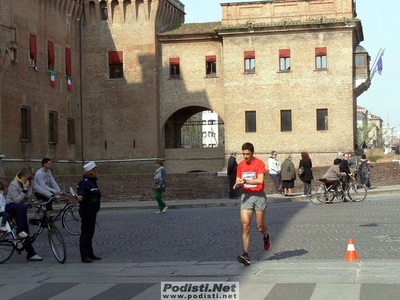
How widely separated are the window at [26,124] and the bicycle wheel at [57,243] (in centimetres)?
3123

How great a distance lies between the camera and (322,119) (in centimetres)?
4997

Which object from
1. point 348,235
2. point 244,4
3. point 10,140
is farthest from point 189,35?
point 348,235

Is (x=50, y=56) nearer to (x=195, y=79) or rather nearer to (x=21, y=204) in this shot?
(x=195, y=79)

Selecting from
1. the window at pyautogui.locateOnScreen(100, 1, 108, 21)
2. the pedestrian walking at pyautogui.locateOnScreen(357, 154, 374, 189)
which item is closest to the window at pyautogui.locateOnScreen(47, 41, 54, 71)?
the window at pyautogui.locateOnScreen(100, 1, 108, 21)

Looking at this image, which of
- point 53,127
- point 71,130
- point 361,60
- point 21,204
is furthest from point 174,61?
point 21,204

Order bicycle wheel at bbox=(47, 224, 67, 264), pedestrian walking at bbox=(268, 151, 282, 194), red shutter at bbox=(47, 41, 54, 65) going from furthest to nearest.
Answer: red shutter at bbox=(47, 41, 54, 65) < pedestrian walking at bbox=(268, 151, 282, 194) < bicycle wheel at bbox=(47, 224, 67, 264)

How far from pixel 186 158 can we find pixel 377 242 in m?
37.3

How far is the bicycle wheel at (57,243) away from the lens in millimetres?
13773

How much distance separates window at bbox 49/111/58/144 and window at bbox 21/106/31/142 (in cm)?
291

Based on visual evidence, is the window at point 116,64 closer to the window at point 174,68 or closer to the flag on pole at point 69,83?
the flag on pole at point 69,83

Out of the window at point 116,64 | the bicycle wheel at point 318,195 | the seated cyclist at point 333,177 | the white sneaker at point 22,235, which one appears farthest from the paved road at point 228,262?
the window at point 116,64

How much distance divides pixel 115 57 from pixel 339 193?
27380 mm

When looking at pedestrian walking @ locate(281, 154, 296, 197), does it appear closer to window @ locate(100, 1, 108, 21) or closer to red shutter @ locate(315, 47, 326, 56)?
red shutter @ locate(315, 47, 326, 56)

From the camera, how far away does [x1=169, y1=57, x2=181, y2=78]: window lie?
52.2 metres
